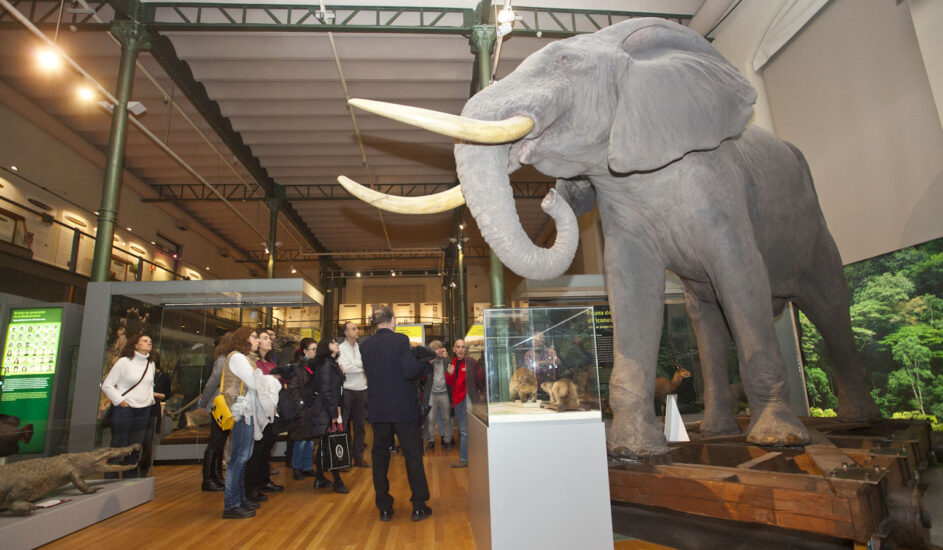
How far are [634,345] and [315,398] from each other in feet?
11.8

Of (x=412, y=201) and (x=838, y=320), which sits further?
(x=838, y=320)

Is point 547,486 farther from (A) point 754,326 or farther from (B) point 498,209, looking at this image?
(A) point 754,326

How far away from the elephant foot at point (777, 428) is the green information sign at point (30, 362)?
324 inches

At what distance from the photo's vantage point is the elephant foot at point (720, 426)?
3.57 m

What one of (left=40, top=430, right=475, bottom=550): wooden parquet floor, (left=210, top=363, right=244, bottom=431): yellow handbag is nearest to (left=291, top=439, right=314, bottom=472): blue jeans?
(left=40, top=430, right=475, bottom=550): wooden parquet floor

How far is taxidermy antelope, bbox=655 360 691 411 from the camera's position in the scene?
712 cm

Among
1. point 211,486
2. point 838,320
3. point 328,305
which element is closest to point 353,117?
point 211,486

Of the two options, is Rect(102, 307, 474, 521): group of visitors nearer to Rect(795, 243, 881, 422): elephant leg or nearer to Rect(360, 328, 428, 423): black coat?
Rect(360, 328, 428, 423): black coat

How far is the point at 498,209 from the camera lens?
2.41 metres

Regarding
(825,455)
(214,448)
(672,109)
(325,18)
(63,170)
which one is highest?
(325,18)

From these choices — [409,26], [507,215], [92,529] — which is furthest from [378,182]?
[507,215]

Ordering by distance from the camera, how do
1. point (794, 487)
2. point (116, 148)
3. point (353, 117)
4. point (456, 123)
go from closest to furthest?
point (794, 487) → point (456, 123) → point (116, 148) → point (353, 117)

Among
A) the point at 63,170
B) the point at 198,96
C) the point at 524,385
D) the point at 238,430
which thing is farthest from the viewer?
the point at 63,170

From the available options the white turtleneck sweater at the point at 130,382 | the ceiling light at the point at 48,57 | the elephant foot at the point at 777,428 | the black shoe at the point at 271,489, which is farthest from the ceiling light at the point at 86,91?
the elephant foot at the point at 777,428
